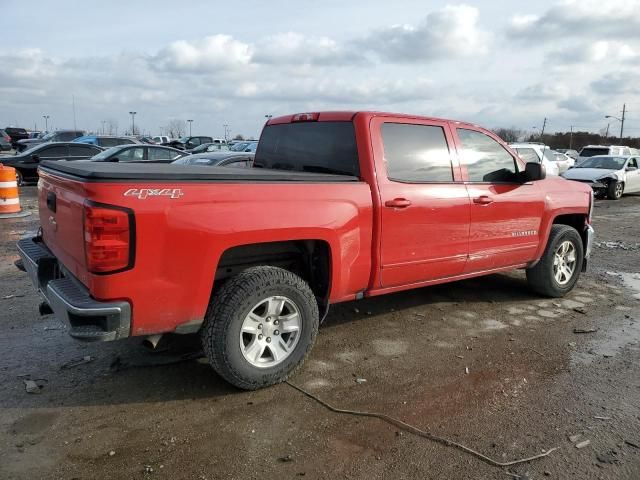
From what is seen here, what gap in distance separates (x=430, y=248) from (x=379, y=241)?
0.65 meters

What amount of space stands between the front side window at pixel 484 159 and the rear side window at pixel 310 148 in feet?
4.10

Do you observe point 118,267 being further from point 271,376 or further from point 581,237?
point 581,237

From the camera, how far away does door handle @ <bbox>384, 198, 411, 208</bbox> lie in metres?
4.17

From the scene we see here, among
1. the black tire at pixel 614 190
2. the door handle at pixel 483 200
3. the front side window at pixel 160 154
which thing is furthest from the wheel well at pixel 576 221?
the black tire at pixel 614 190

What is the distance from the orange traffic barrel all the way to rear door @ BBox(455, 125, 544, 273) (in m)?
10.2

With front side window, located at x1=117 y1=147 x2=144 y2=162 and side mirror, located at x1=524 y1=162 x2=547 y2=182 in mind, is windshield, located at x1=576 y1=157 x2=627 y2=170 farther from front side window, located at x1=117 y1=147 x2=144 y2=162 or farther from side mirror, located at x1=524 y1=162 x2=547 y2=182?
side mirror, located at x1=524 y1=162 x2=547 y2=182

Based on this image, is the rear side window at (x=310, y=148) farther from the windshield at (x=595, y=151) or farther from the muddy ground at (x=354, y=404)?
the windshield at (x=595, y=151)

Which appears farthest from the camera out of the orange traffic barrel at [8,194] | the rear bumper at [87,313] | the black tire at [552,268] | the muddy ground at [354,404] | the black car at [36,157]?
the black car at [36,157]

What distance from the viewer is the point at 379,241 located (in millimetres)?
4160

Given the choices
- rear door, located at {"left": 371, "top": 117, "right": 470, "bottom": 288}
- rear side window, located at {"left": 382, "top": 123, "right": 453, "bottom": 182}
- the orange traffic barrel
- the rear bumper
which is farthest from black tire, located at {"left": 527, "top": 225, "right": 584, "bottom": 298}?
the orange traffic barrel

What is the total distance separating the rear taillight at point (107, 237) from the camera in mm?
2900

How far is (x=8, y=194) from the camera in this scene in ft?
37.4

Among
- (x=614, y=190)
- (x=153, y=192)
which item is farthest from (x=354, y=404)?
(x=614, y=190)

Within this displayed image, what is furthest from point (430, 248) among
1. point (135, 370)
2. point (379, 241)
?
point (135, 370)
